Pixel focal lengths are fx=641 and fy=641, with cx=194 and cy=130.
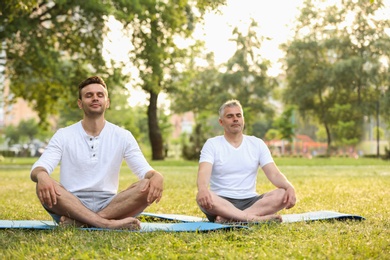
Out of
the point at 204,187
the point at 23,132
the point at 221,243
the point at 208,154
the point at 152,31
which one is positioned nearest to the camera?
the point at 221,243

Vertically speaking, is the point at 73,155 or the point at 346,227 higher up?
the point at 73,155

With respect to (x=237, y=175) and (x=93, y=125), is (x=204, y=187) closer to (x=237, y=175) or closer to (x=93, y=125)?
(x=237, y=175)

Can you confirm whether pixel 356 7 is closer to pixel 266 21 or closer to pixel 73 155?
pixel 266 21

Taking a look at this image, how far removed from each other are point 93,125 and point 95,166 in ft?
1.28

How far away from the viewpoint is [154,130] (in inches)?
1372

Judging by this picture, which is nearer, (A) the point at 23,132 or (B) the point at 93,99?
(B) the point at 93,99

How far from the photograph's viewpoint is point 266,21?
35156 mm

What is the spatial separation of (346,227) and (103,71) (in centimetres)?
2003

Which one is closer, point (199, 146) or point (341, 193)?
point (341, 193)

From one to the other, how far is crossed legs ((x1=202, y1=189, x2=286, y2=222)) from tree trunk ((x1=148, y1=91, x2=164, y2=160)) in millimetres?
27999

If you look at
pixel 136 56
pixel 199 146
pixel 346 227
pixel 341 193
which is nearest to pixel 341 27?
pixel 199 146

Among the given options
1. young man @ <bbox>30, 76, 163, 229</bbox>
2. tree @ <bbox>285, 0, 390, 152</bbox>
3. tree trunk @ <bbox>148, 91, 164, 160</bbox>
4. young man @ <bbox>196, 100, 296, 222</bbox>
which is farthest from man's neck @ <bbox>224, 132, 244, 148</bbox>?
tree @ <bbox>285, 0, 390, 152</bbox>

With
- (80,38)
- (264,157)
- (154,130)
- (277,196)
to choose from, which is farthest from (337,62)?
(277,196)

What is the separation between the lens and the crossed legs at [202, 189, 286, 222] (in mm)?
6234
